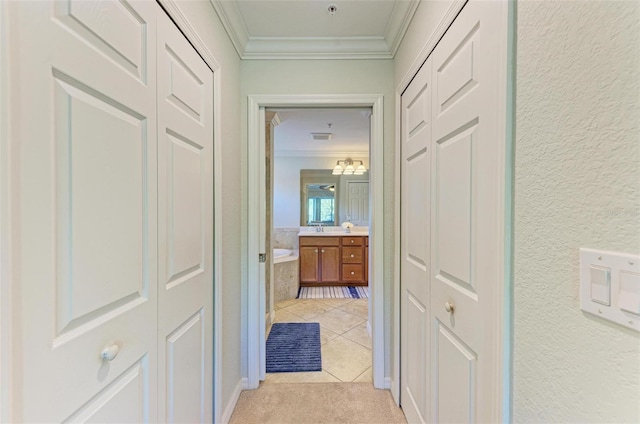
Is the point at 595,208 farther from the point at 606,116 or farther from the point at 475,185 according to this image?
the point at 475,185

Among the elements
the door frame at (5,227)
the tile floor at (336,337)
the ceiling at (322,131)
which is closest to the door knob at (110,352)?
the door frame at (5,227)

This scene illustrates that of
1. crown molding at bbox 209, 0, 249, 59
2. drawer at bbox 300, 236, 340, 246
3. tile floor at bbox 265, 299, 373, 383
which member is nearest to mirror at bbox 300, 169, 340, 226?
drawer at bbox 300, 236, 340, 246

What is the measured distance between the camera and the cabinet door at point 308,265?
422 cm

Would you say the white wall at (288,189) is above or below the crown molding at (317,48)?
below

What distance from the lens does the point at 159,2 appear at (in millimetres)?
938

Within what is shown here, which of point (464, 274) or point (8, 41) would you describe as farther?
point (464, 274)

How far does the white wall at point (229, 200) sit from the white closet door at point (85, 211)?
589mm

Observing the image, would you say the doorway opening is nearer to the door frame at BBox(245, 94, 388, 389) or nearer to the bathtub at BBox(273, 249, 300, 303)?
the bathtub at BBox(273, 249, 300, 303)

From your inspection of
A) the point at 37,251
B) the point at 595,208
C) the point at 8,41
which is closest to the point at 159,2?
the point at 8,41

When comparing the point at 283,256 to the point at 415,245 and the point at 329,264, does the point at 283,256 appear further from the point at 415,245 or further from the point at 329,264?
the point at 415,245

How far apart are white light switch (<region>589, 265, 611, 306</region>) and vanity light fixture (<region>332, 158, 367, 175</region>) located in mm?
4164

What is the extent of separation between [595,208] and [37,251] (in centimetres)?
111

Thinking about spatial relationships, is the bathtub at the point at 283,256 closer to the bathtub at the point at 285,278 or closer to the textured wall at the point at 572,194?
the bathtub at the point at 285,278

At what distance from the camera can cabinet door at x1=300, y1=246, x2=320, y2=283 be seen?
4219 millimetres
